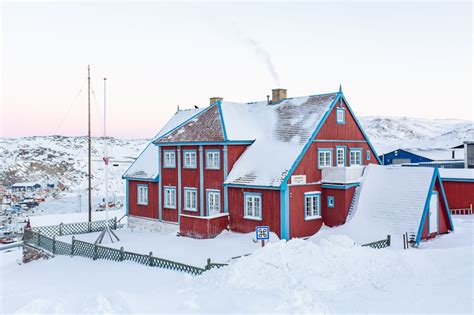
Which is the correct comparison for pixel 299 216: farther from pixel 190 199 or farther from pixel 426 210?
pixel 190 199

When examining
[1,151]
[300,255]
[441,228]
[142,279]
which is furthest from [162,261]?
[1,151]

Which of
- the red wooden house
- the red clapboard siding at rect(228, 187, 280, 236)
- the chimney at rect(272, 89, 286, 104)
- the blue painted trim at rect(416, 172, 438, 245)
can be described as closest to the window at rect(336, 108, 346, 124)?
the red wooden house

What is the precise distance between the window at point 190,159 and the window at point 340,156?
357 inches

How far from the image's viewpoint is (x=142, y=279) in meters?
18.0

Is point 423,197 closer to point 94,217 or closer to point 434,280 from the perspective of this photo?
point 434,280

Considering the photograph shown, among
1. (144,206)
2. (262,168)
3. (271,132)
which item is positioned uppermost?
(271,132)

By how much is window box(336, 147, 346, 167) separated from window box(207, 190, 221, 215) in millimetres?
7754

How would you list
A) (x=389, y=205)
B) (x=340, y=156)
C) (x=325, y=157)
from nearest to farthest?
(x=389, y=205) → (x=325, y=157) → (x=340, y=156)

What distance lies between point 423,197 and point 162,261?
579 inches

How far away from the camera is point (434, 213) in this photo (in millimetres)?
26312

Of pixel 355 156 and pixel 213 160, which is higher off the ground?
pixel 355 156

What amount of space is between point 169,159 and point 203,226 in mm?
6507

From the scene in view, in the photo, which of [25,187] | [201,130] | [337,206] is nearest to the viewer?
[337,206]

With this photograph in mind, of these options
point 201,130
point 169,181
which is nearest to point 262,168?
point 201,130
